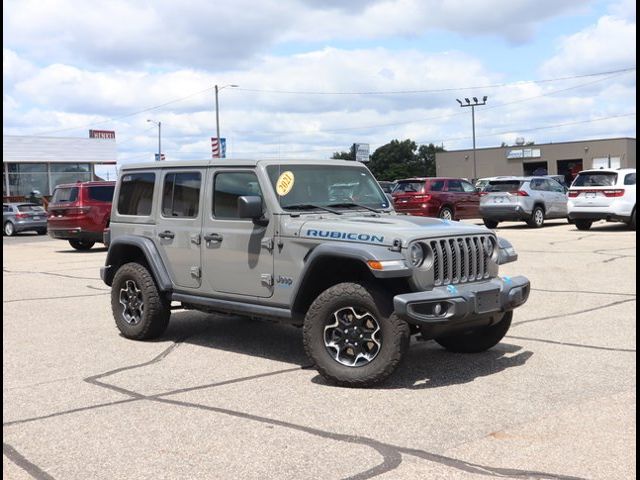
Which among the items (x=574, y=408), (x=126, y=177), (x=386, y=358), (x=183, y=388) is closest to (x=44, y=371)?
→ (x=183, y=388)

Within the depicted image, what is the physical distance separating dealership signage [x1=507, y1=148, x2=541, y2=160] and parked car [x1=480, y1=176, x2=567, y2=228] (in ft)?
200

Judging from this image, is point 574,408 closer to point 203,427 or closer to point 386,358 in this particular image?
point 386,358

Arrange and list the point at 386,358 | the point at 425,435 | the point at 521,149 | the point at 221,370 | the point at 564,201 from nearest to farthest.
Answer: the point at 425,435, the point at 386,358, the point at 221,370, the point at 564,201, the point at 521,149

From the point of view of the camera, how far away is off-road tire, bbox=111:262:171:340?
291 inches

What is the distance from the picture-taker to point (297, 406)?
17.1 ft

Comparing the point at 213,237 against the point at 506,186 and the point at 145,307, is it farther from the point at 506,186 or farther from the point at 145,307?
the point at 506,186

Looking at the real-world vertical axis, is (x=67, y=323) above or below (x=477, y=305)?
below

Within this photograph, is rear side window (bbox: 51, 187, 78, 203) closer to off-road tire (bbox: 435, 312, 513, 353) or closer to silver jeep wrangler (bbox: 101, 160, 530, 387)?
silver jeep wrangler (bbox: 101, 160, 530, 387)

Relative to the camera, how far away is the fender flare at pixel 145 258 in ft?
24.0

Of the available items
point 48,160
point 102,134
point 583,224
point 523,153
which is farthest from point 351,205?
point 523,153

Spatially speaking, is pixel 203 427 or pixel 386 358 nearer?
pixel 203 427

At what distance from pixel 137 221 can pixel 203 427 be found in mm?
3520

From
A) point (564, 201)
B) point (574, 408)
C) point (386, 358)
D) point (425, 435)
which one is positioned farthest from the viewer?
point (564, 201)

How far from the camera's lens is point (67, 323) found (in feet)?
28.7
